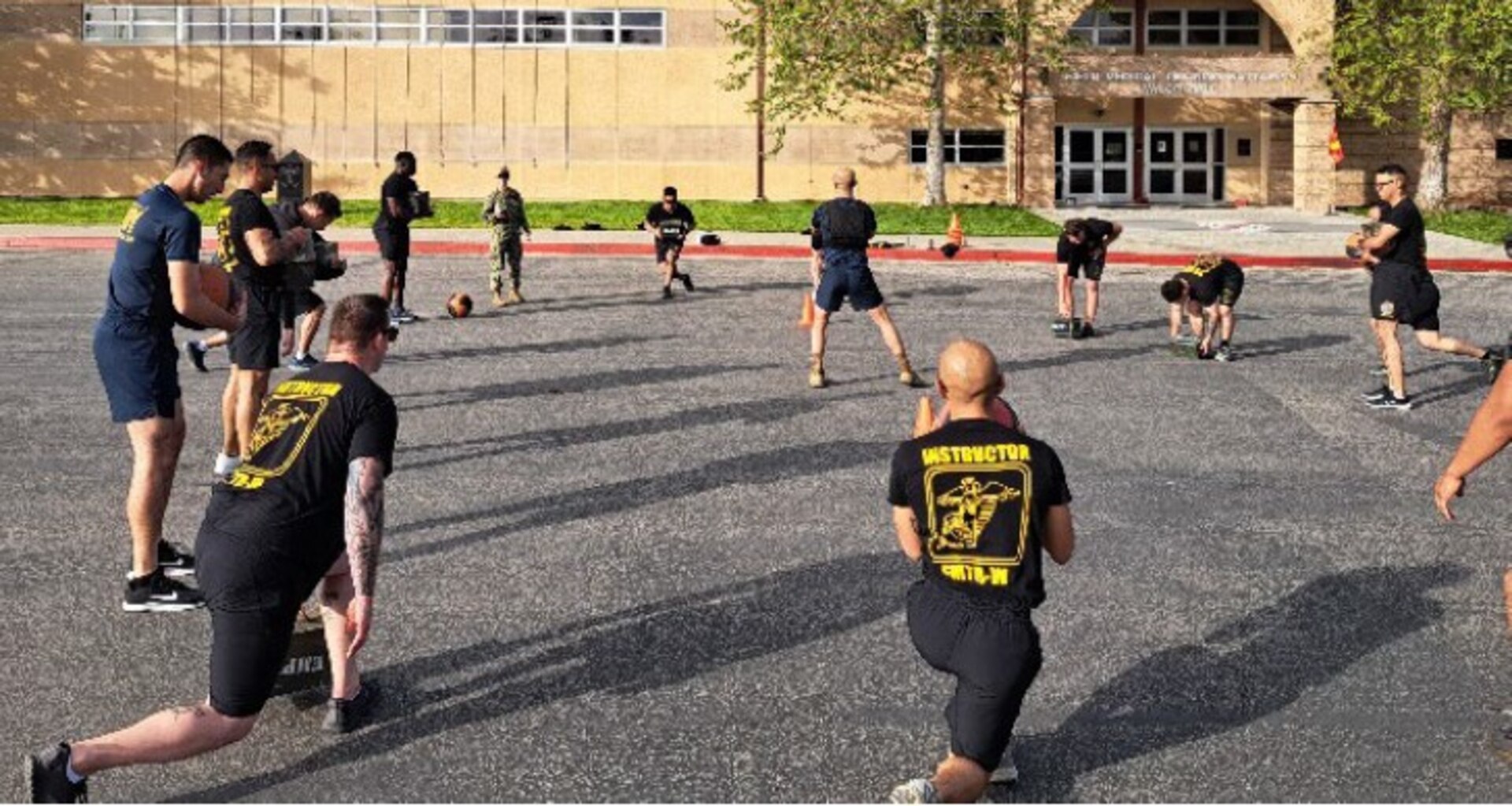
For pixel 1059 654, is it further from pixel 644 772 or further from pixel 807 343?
pixel 807 343

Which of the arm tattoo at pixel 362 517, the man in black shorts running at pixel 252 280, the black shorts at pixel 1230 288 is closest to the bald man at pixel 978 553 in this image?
Answer: the arm tattoo at pixel 362 517

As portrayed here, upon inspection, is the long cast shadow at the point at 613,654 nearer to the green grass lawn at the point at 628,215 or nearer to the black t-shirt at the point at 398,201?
the black t-shirt at the point at 398,201

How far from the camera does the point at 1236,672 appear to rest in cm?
627

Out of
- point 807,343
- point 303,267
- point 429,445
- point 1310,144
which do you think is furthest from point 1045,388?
point 1310,144

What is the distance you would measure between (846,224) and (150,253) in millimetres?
6729

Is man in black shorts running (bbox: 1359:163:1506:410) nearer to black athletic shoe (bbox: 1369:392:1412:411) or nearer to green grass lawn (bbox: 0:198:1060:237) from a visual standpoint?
black athletic shoe (bbox: 1369:392:1412:411)

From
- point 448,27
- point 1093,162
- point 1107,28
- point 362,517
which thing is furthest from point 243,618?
point 1107,28

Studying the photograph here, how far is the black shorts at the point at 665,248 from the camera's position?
19.8 meters

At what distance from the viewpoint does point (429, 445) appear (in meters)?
10.9

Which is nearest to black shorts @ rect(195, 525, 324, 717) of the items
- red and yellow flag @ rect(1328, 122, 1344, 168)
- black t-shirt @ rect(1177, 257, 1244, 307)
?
black t-shirt @ rect(1177, 257, 1244, 307)

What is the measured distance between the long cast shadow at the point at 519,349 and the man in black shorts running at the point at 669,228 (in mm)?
3447

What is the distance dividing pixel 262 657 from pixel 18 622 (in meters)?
2.58

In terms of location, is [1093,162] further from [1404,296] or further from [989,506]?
[989,506]

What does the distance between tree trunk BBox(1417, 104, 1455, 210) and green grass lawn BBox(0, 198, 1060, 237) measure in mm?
10365
